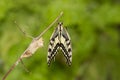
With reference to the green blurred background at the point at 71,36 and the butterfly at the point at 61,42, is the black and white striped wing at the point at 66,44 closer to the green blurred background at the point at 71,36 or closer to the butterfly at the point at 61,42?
the butterfly at the point at 61,42

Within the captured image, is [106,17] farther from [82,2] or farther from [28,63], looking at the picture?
[28,63]

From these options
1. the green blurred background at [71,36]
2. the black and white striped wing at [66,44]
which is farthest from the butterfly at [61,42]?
the green blurred background at [71,36]

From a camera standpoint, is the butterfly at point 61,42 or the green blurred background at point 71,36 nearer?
the butterfly at point 61,42

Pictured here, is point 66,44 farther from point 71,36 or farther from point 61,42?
point 71,36

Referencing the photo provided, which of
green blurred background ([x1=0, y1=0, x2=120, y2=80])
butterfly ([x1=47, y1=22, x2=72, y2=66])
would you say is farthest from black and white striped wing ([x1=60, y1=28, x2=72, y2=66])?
green blurred background ([x1=0, y1=0, x2=120, y2=80])

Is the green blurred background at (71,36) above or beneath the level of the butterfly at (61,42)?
above

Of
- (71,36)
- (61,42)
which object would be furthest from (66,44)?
(71,36)

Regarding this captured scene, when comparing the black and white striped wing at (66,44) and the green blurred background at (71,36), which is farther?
the green blurred background at (71,36)

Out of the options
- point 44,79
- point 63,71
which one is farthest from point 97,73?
point 44,79
